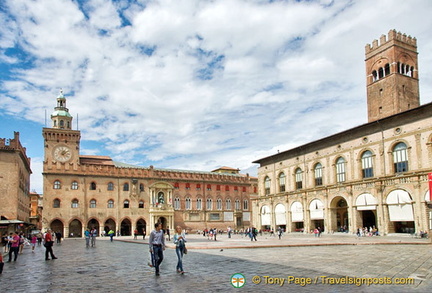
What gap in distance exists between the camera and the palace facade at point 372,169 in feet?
112

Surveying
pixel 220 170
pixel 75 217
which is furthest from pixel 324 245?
pixel 220 170

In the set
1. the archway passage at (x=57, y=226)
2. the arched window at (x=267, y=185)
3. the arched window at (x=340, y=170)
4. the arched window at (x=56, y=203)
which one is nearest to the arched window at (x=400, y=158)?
the arched window at (x=340, y=170)

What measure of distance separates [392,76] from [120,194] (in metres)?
40.6

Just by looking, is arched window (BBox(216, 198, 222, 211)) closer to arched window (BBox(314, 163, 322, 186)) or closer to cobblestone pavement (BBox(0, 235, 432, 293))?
arched window (BBox(314, 163, 322, 186))

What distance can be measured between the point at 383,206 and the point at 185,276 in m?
29.5

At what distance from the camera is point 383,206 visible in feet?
120

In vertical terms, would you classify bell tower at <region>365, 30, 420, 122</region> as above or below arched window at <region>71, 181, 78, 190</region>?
above

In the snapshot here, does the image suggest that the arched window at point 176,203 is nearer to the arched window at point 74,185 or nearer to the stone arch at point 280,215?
the arched window at point 74,185

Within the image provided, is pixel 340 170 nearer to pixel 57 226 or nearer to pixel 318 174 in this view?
pixel 318 174

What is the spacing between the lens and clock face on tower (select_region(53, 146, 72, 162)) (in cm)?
5819

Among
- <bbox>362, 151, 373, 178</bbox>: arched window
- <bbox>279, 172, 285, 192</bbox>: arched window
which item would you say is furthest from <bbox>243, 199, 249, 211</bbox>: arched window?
<bbox>362, 151, 373, 178</bbox>: arched window

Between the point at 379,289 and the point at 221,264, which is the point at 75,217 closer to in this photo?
the point at 221,264

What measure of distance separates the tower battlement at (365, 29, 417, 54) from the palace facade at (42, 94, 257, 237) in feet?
103

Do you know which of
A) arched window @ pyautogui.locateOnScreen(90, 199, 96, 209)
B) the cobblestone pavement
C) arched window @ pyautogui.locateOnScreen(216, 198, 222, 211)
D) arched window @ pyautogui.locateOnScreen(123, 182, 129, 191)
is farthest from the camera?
arched window @ pyautogui.locateOnScreen(216, 198, 222, 211)
